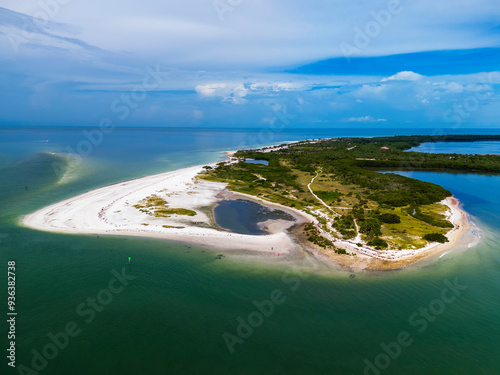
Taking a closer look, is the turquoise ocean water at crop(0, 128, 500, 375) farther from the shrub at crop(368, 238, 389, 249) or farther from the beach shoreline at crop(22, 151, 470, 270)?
the shrub at crop(368, 238, 389, 249)

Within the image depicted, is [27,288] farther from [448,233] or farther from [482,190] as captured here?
[482,190]

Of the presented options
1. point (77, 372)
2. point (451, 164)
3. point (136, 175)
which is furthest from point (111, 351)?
point (451, 164)

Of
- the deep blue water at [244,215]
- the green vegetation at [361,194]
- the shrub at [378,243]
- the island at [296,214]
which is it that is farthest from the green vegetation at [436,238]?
the deep blue water at [244,215]

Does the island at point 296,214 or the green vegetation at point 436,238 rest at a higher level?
the green vegetation at point 436,238

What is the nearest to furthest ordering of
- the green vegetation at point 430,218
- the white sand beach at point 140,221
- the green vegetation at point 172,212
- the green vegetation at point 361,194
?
the white sand beach at point 140,221 → the green vegetation at point 361,194 → the green vegetation at point 430,218 → the green vegetation at point 172,212

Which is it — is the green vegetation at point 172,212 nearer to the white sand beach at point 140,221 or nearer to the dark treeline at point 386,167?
the white sand beach at point 140,221

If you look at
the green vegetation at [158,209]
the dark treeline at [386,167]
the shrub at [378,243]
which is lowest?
the dark treeline at [386,167]

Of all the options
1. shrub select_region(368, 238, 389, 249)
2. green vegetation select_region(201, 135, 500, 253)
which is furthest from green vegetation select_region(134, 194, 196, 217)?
shrub select_region(368, 238, 389, 249)

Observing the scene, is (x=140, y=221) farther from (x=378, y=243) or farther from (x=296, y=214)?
(x=378, y=243)
